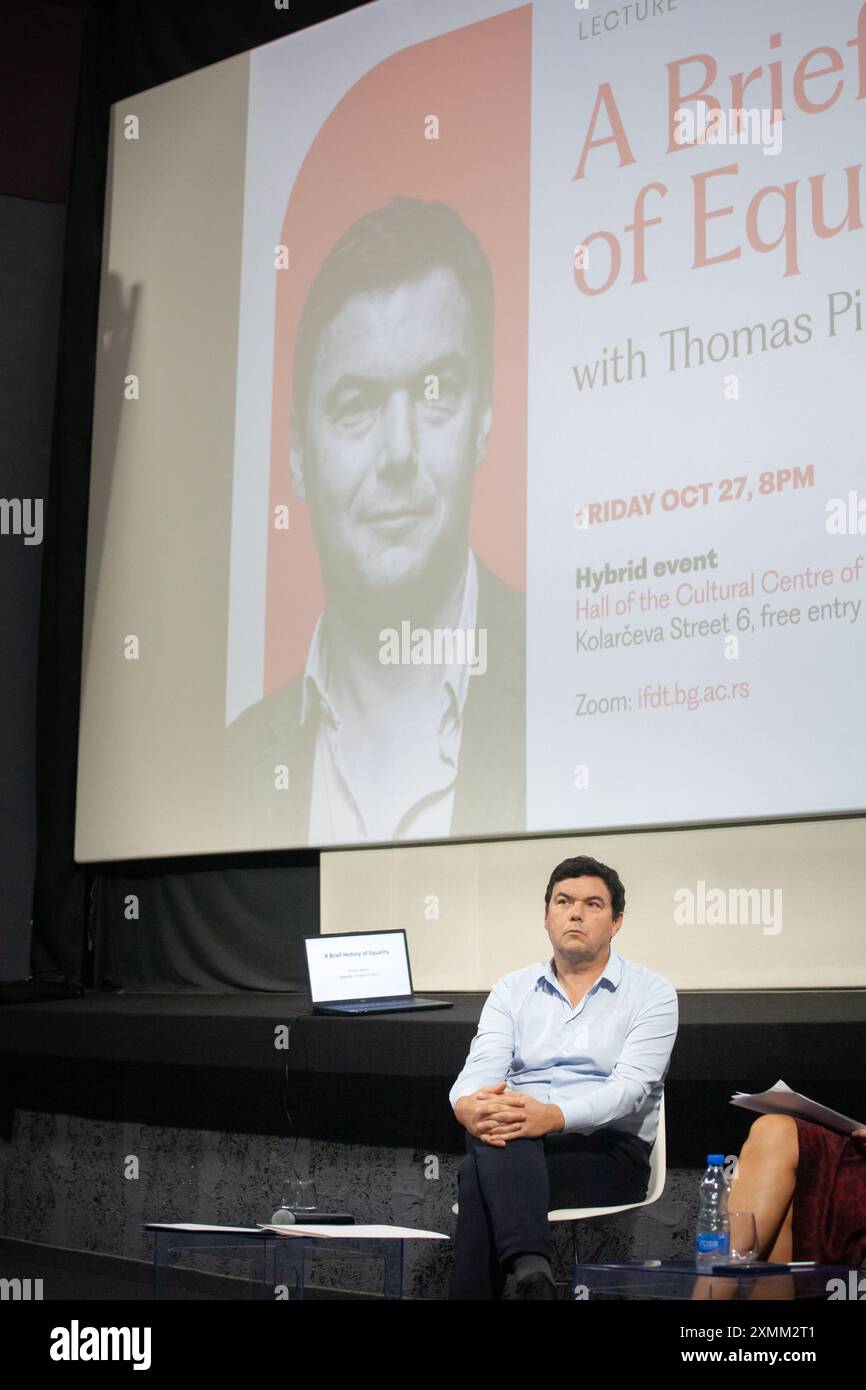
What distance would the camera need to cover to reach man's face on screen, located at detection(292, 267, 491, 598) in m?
4.34

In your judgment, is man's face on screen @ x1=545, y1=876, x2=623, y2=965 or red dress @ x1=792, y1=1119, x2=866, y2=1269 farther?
man's face on screen @ x1=545, y1=876, x2=623, y2=965

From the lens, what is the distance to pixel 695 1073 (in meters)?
3.31

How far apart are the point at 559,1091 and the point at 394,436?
2.17m

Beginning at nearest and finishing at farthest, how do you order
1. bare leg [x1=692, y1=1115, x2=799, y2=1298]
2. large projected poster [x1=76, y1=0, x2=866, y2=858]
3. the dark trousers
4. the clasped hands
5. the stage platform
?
bare leg [x1=692, y1=1115, x2=799, y2=1298] → the dark trousers → the clasped hands → the stage platform → large projected poster [x1=76, y1=0, x2=866, y2=858]

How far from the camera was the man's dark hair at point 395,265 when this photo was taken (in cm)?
435

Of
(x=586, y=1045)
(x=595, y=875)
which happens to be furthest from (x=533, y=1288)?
(x=595, y=875)

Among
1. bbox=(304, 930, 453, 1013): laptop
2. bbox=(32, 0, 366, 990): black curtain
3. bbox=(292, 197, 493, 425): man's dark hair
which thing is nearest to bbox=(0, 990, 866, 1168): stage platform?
bbox=(304, 930, 453, 1013): laptop

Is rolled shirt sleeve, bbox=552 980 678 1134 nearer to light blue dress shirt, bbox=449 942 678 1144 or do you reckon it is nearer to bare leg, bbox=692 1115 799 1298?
light blue dress shirt, bbox=449 942 678 1144

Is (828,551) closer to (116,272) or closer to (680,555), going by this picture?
(680,555)
